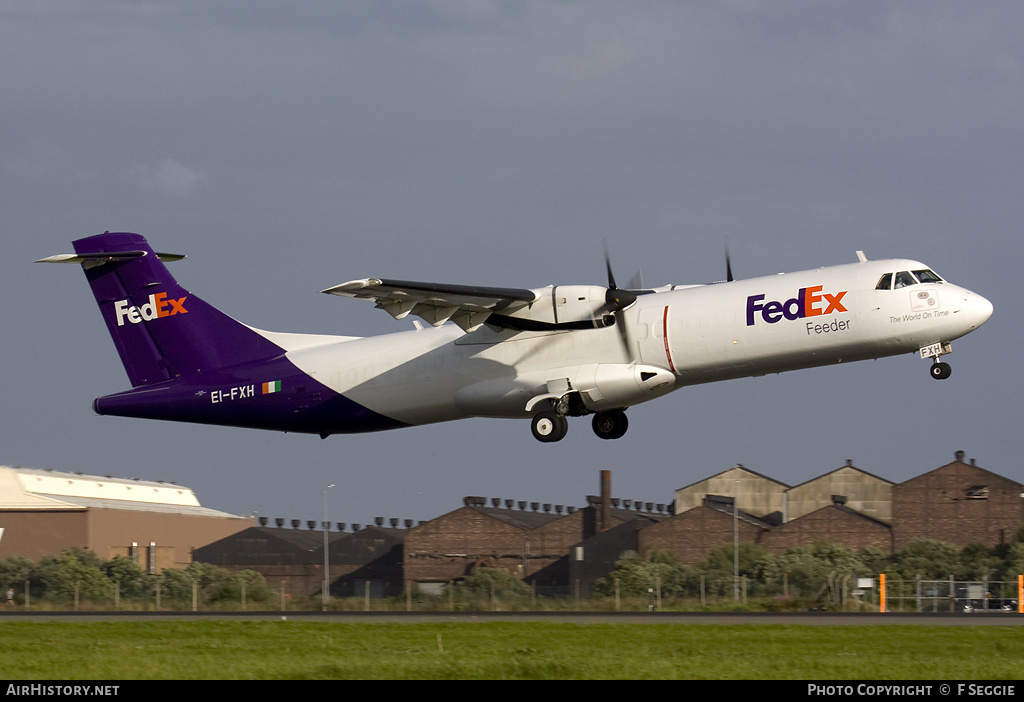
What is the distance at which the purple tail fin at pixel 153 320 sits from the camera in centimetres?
2923

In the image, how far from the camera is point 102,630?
895 inches

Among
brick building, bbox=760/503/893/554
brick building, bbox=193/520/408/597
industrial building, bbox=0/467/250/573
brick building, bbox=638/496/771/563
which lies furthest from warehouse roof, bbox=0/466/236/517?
brick building, bbox=760/503/893/554

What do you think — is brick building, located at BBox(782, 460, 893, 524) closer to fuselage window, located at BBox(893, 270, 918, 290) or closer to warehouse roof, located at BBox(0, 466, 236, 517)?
warehouse roof, located at BBox(0, 466, 236, 517)

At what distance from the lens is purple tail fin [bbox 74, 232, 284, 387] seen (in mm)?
29234

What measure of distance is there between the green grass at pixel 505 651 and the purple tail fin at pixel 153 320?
747 cm

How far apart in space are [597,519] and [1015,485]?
19.5 metres

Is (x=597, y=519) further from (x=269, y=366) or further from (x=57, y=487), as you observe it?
(x=269, y=366)

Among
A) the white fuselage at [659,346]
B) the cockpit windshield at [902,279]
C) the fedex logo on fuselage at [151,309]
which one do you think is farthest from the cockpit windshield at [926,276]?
the fedex logo on fuselage at [151,309]

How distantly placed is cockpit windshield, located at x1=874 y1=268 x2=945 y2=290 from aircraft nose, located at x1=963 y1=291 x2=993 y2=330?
0.68 meters

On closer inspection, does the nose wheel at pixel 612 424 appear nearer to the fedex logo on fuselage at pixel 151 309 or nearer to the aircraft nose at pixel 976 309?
the aircraft nose at pixel 976 309

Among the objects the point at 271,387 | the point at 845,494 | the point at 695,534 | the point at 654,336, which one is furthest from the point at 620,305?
the point at 845,494

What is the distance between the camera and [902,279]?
23.5 metres

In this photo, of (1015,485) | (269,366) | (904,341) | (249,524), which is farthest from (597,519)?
(904,341)

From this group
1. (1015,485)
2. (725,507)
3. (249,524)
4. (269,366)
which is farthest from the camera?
(249,524)
